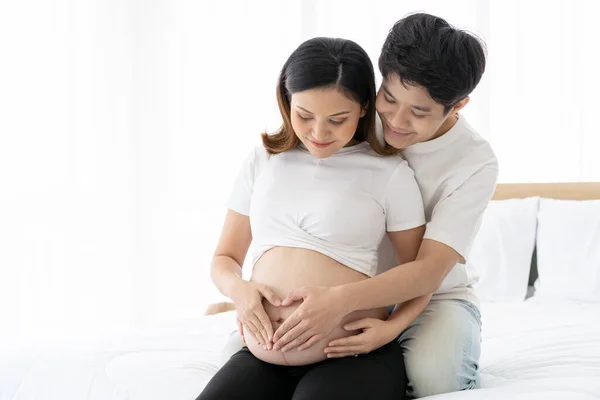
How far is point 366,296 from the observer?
4.63 ft

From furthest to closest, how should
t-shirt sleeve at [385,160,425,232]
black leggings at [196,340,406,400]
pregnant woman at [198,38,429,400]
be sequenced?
t-shirt sleeve at [385,160,425,232], pregnant woman at [198,38,429,400], black leggings at [196,340,406,400]

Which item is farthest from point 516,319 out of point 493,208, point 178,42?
point 178,42

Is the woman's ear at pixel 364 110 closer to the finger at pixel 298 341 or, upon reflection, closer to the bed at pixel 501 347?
the finger at pixel 298 341

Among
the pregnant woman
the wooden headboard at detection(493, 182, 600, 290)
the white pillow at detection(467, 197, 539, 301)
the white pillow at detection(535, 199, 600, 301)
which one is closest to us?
the pregnant woman

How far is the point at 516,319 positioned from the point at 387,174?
105 cm

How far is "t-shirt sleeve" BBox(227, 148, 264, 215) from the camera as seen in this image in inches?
65.6

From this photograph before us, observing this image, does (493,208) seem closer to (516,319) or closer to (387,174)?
(516,319)

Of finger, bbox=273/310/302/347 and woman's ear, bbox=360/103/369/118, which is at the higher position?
woman's ear, bbox=360/103/369/118

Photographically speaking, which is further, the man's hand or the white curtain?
the white curtain

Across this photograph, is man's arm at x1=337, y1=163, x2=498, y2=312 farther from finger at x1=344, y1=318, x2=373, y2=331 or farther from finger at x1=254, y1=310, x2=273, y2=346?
finger at x1=254, y1=310, x2=273, y2=346

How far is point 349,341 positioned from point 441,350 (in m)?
0.22

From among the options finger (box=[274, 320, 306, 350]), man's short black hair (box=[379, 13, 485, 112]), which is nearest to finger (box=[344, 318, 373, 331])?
finger (box=[274, 320, 306, 350])

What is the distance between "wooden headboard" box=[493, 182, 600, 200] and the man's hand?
6.26ft

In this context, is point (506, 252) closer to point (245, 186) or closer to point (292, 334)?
point (245, 186)
